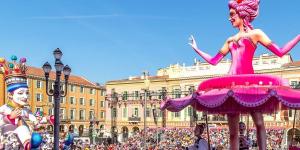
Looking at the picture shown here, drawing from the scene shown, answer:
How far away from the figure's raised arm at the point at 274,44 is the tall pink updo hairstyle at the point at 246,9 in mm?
381

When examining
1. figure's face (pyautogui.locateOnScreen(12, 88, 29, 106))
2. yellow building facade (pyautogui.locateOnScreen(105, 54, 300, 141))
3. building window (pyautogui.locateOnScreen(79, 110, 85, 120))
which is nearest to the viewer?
figure's face (pyautogui.locateOnScreen(12, 88, 29, 106))

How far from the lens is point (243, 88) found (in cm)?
786

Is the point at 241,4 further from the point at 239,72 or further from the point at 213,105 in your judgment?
the point at 213,105

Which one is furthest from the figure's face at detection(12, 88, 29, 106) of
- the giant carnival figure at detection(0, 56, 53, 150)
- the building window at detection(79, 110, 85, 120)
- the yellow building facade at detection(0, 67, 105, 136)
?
the building window at detection(79, 110, 85, 120)

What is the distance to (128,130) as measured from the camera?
69062 mm

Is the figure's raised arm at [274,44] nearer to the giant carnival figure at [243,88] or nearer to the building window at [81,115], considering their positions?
the giant carnival figure at [243,88]

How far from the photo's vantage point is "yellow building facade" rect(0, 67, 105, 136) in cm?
7212

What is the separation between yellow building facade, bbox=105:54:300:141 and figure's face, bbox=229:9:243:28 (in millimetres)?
43222

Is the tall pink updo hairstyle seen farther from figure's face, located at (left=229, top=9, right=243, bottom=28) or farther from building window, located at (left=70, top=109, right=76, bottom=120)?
building window, located at (left=70, top=109, right=76, bottom=120)

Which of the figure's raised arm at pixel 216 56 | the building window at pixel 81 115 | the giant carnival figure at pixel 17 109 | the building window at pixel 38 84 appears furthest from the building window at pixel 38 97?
the figure's raised arm at pixel 216 56

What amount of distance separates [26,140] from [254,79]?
5195 mm

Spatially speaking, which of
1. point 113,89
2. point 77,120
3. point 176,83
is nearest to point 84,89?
point 77,120

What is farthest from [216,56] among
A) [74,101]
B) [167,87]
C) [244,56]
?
[74,101]

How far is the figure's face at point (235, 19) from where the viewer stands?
338 inches
